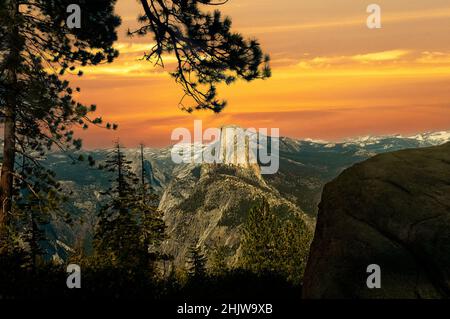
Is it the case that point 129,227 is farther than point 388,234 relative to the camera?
Yes

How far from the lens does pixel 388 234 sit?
10469 mm

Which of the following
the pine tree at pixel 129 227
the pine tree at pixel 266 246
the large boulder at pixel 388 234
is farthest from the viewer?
the pine tree at pixel 266 246

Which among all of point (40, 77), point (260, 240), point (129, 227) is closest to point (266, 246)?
point (260, 240)

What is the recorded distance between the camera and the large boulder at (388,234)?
9891 mm

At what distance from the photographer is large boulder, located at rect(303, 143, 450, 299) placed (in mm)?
9891

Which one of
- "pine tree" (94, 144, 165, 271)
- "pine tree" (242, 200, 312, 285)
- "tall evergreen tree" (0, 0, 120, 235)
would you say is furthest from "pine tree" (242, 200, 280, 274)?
"tall evergreen tree" (0, 0, 120, 235)

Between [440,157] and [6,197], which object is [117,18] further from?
[440,157]

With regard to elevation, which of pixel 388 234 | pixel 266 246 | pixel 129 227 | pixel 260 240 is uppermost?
pixel 388 234

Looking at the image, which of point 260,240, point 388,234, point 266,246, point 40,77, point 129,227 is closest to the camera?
point 388,234

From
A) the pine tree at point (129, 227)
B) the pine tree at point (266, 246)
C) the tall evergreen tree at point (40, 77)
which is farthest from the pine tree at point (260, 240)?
the tall evergreen tree at point (40, 77)

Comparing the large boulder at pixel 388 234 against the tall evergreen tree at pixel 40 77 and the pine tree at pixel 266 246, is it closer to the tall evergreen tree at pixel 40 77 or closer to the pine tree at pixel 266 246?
the tall evergreen tree at pixel 40 77

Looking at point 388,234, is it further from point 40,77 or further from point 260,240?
point 260,240

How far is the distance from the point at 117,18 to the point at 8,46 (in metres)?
3.31
